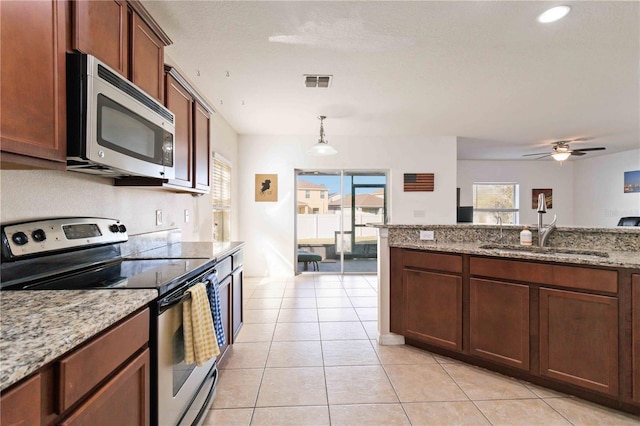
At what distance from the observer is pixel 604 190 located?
688 centimetres

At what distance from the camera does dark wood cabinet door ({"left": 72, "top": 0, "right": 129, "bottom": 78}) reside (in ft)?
3.90

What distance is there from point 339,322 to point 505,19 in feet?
9.50

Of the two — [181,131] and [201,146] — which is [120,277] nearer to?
[181,131]

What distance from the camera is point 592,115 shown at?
13.6 ft

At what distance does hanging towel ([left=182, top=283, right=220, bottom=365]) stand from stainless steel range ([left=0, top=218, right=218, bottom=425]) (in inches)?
1.4

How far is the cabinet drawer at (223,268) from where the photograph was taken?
194 centimetres

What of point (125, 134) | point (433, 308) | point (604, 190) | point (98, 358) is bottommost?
point (433, 308)

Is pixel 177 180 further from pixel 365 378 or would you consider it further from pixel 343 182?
pixel 343 182

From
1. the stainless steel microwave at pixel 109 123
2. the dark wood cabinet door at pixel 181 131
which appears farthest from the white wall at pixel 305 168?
the stainless steel microwave at pixel 109 123

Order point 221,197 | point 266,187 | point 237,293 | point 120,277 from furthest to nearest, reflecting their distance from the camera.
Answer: point 266,187 → point 221,197 → point 237,293 → point 120,277

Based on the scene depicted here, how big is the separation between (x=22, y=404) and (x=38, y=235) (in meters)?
0.93

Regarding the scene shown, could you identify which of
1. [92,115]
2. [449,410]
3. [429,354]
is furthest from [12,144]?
[429,354]

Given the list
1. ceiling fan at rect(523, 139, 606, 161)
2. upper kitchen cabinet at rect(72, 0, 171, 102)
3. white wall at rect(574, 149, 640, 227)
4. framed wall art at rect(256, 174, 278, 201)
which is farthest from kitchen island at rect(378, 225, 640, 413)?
white wall at rect(574, 149, 640, 227)

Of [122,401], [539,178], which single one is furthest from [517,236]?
[539,178]
